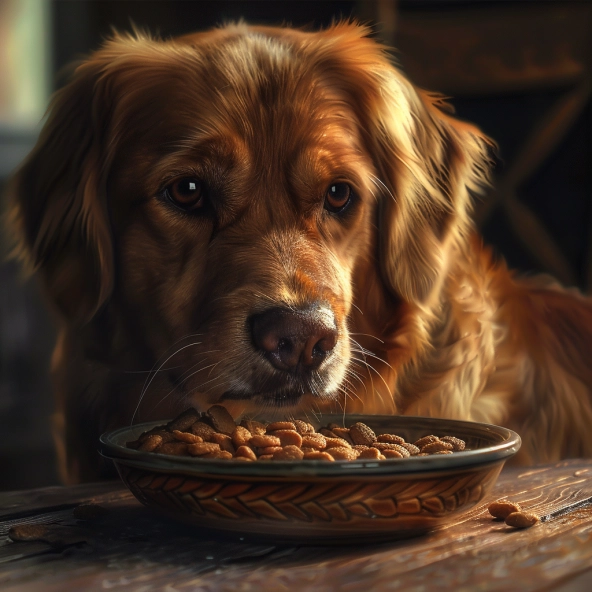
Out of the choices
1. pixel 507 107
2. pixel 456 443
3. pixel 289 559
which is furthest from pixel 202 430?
pixel 507 107

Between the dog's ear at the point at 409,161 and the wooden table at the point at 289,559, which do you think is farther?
the dog's ear at the point at 409,161

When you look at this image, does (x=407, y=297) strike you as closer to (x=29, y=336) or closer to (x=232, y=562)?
(x=232, y=562)

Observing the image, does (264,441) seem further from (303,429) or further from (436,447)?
(436,447)

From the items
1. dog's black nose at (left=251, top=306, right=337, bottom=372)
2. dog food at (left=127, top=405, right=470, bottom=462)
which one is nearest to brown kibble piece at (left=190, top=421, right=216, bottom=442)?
dog food at (left=127, top=405, right=470, bottom=462)

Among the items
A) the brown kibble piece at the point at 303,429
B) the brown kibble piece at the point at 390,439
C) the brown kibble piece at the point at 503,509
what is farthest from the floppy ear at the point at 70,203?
the brown kibble piece at the point at 503,509

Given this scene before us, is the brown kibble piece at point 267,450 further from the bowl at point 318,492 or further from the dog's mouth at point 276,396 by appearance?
the dog's mouth at point 276,396

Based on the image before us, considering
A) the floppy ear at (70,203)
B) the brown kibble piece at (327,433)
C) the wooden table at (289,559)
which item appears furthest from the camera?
the floppy ear at (70,203)
